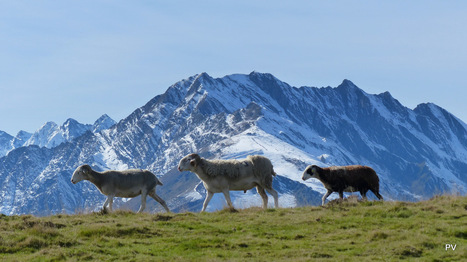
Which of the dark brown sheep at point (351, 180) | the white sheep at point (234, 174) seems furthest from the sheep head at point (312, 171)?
the white sheep at point (234, 174)

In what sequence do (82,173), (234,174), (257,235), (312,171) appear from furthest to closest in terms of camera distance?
(312,171) < (82,173) < (234,174) < (257,235)

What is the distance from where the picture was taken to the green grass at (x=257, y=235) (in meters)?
19.8

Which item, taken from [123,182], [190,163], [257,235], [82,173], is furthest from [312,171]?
[257,235]

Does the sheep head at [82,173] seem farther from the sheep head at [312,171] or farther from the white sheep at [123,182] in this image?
the sheep head at [312,171]

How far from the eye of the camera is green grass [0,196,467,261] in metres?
19.8

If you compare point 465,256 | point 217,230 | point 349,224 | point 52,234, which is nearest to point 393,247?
point 465,256

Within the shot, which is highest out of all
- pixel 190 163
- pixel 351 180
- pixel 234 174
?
pixel 190 163

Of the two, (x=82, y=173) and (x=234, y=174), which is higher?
(x=82, y=173)

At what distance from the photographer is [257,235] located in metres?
22.6

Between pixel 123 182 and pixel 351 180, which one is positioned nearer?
pixel 351 180

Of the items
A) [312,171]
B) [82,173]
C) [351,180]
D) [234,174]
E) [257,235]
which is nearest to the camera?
[257,235]

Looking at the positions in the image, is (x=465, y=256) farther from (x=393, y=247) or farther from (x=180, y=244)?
(x=180, y=244)

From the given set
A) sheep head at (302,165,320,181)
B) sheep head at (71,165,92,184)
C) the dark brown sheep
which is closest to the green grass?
the dark brown sheep

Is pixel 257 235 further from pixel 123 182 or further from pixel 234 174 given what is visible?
pixel 123 182
